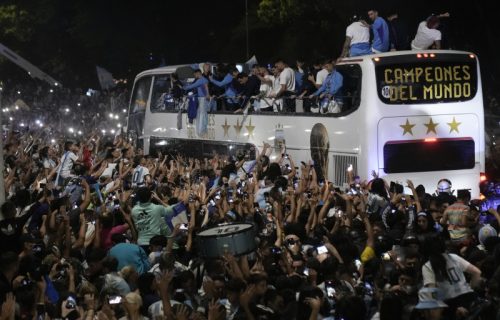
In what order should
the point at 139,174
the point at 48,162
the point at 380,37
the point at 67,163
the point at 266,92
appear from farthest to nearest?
1. the point at 266,92
2. the point at 48,162
3. the point at 380,37
4. the point at 67,163
5. the point at 139,174

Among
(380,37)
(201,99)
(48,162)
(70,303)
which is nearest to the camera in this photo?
(70,303)

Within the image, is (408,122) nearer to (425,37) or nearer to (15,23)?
(425,37)

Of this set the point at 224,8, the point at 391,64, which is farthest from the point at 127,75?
the point at 391,64

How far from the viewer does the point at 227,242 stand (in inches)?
321

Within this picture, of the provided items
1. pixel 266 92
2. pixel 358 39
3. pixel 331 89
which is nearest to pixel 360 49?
pixel 358 39

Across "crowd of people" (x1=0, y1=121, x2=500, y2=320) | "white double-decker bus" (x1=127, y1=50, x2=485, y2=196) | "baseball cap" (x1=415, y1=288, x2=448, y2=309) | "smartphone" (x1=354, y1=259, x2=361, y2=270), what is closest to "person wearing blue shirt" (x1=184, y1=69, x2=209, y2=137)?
"white double-decker bus" (x1=127, y1=50, x2=485, y2=196)

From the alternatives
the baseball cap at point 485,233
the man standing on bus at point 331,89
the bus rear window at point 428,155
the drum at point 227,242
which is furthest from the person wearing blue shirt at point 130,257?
the man standing on bus at point 331,89

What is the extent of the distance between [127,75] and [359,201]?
3654 centimetres

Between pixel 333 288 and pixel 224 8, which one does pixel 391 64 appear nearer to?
pixel 333 288

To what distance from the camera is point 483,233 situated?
948 cm

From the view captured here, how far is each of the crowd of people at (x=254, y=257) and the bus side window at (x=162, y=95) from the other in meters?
8.02

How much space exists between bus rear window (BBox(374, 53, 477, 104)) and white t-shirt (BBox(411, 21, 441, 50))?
1.39m

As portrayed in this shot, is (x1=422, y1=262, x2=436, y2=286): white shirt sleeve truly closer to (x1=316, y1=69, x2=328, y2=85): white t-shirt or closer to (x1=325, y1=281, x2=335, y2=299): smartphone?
(x1=325, y1=281, x2=335, y2=299): smartphone

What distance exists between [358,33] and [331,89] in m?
1.42
